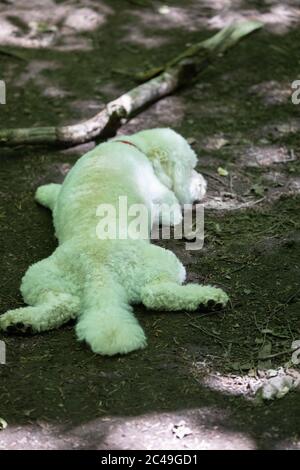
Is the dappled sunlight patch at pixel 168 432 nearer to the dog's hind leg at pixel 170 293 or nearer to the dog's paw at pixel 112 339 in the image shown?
the dog's paw at pixel 112 339

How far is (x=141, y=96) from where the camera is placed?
713 cm

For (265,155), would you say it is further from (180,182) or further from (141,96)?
Result: (141,96)

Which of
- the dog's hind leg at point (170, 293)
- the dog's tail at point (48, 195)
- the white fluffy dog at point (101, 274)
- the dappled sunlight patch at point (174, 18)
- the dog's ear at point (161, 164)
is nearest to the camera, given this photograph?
the white fluffy dog at point (101, 274)

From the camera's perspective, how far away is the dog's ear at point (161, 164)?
5.75 meters

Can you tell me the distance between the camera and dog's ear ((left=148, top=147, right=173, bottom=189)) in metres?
5.75

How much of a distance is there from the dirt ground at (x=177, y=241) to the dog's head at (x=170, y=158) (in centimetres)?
27

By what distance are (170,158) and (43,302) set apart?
5.80ft

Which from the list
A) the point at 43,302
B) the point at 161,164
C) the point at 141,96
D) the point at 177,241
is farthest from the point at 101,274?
the point at 141,96

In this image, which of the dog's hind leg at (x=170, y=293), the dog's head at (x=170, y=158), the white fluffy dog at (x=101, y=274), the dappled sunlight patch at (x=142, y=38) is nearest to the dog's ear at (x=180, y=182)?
the dog's head at (x=170, y=158)

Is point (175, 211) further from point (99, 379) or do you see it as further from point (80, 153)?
point (99, 379)

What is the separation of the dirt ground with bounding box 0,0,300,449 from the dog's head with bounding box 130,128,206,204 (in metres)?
0.27

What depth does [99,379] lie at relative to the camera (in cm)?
409

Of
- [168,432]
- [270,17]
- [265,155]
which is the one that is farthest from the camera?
[270,17]
